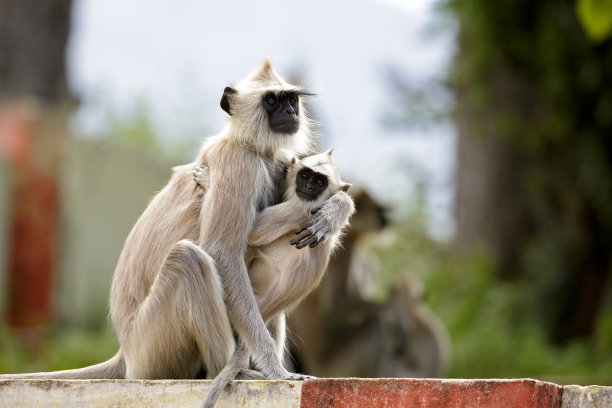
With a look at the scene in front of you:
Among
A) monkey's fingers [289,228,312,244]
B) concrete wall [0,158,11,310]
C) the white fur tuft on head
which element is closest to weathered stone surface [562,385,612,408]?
monkey's fingers [289,228,312,244]

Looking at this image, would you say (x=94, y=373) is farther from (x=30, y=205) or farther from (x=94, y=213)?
(x=94, y=213)

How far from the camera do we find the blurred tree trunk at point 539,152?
1026cm

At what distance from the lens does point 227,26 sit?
388 feet

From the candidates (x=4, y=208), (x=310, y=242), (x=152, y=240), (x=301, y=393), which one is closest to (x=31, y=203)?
(x=4, y=208)

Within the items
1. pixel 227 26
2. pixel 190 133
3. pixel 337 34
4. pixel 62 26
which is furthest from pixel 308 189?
pixel 227 26

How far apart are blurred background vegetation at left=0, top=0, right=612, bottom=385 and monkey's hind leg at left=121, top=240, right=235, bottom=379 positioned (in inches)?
207

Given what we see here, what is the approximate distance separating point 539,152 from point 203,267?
30.2ft

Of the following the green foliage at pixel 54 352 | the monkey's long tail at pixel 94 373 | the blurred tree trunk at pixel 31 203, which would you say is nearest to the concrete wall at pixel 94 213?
the blurred tree trunk at pixel 31 203

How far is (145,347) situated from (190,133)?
18575 millimetres

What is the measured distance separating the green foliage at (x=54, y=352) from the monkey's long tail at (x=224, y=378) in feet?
17.9

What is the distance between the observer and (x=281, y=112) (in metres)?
4.20

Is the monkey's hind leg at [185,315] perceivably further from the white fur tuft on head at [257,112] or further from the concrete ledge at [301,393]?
the white fur tuft on head at [257,112]

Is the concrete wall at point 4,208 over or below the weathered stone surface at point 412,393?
below

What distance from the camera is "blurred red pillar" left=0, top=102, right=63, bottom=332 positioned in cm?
1127
